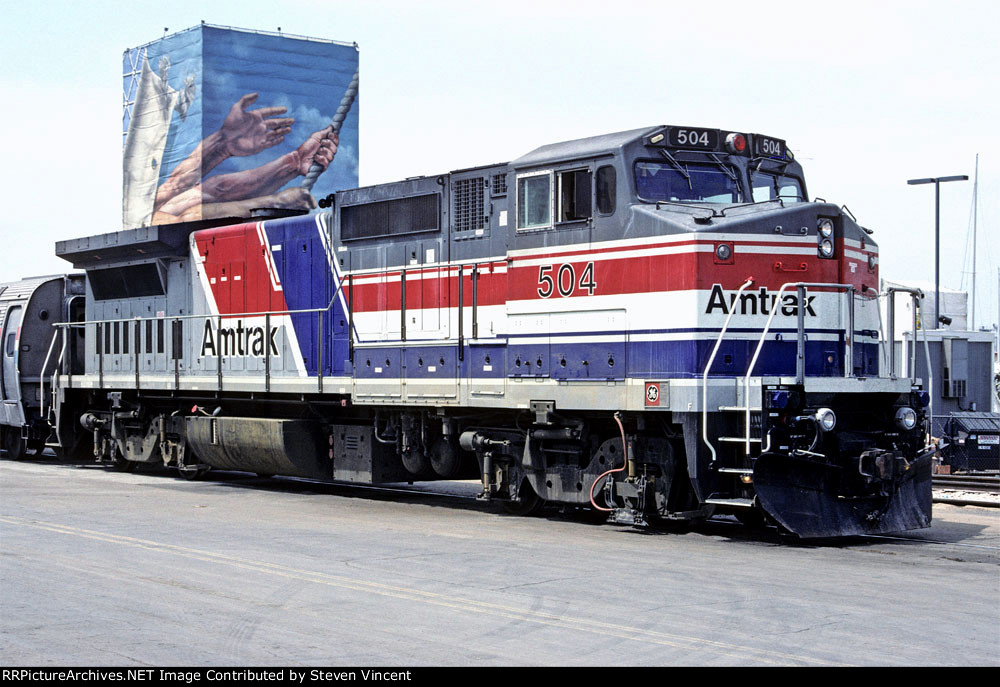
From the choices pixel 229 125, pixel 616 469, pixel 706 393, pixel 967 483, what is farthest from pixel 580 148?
pixel 229 125

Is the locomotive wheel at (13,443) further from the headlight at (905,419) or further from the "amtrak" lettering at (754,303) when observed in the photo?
the headlight at (905,419)

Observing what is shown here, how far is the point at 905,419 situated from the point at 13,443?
19693 mm

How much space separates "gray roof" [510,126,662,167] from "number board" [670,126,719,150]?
0.25 m

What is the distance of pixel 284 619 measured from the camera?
8133 millimetres

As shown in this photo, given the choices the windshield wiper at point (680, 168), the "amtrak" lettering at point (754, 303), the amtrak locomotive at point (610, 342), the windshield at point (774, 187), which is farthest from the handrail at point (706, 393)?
the windshield at point (774, 187)

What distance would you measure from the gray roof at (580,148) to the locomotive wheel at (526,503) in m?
3.78

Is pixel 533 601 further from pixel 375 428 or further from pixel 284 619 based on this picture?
pixel 375 428

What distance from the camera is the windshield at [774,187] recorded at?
536 inches

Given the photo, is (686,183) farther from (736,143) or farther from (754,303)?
(754,303)

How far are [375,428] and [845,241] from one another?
665 cm

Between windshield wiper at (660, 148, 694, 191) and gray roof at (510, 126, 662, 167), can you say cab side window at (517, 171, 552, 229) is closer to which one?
gray roof at (510, 126, 662, 167)

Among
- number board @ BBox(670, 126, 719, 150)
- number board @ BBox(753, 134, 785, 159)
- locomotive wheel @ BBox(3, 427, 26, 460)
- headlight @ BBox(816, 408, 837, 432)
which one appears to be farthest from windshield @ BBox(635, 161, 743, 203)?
locomotive wheel @ BBox(3, 427, 26, 460)

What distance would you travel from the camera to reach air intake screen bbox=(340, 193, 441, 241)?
15.2 m
